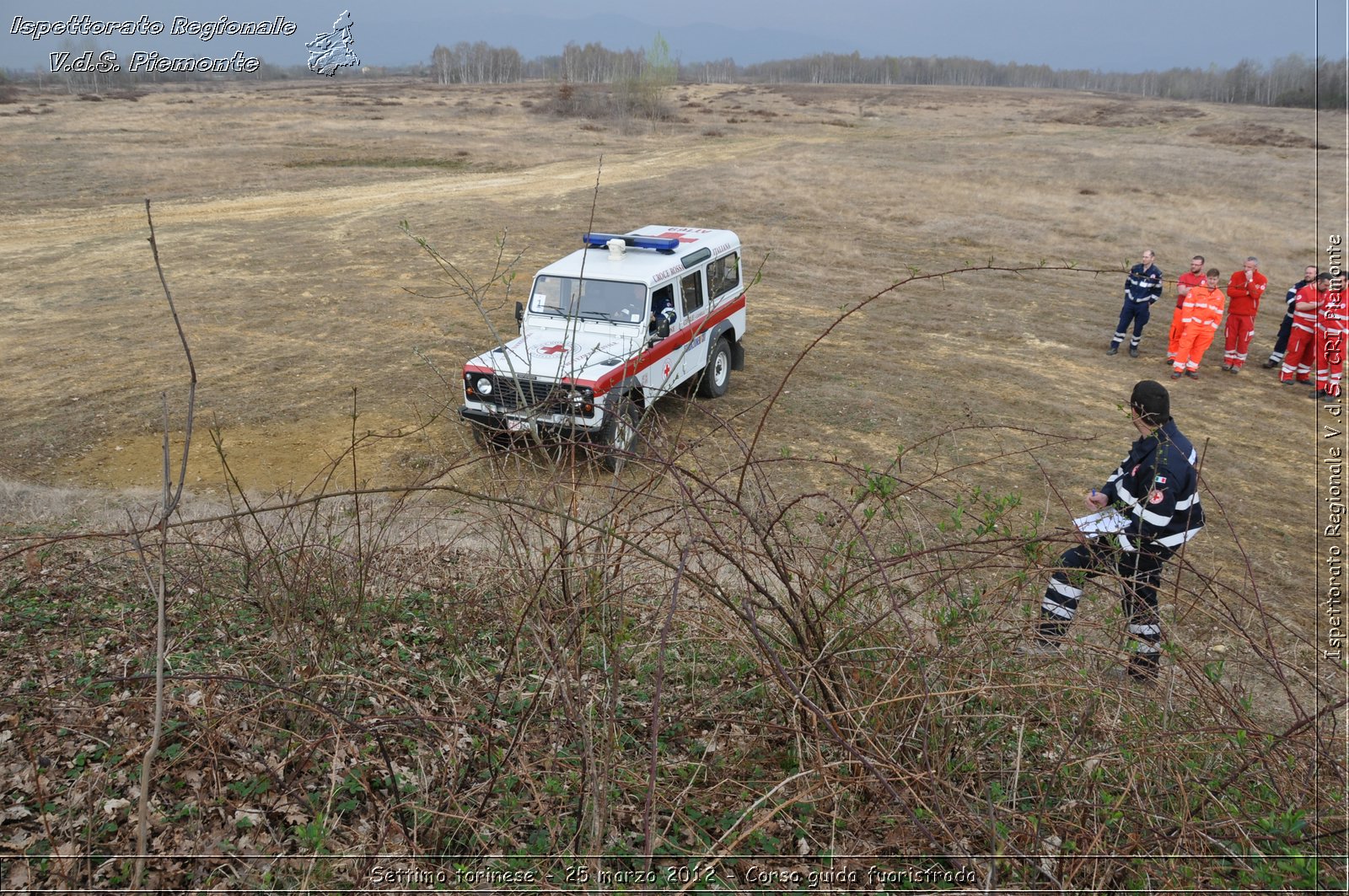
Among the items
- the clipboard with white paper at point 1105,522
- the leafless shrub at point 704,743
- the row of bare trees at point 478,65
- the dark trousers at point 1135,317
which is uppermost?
the row of bare trees at point 478,65

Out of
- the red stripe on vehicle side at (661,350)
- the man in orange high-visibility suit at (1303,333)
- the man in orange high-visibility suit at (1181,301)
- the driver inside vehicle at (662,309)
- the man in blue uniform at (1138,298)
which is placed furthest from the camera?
the man in blue uniform at (1138,298)

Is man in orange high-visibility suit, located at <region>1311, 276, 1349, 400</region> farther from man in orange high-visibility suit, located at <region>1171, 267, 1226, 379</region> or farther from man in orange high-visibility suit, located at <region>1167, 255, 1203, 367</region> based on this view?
man in orange high-visibility suit, located at <region>1167, 255, 1203, 367</region>

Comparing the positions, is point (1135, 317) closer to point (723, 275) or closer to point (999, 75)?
point (723, 275)

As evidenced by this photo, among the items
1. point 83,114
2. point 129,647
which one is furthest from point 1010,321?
point 83,114

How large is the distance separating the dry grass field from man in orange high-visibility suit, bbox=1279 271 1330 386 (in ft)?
1.83

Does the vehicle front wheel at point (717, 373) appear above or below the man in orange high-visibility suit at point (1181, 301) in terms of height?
below

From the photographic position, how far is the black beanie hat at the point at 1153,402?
16.7 feet

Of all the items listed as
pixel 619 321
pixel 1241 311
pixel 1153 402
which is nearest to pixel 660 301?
pixel 619 321

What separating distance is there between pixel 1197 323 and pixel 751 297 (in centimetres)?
739

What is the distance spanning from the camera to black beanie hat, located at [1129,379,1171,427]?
510cm

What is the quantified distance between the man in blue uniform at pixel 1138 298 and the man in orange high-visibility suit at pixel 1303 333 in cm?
181

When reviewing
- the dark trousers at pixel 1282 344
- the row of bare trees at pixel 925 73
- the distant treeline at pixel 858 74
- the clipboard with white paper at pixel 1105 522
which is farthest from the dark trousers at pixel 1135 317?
the row of bare trees at pixel 925 73

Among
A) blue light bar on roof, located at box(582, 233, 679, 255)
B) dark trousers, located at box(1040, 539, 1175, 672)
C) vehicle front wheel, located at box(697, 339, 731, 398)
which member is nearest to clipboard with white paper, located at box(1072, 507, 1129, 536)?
dark trousers, located at box(1040, 539, 1175, 672)

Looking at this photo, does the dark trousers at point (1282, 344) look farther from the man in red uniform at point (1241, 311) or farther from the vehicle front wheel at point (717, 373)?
the vehicle front wheel at point (717, 373)
